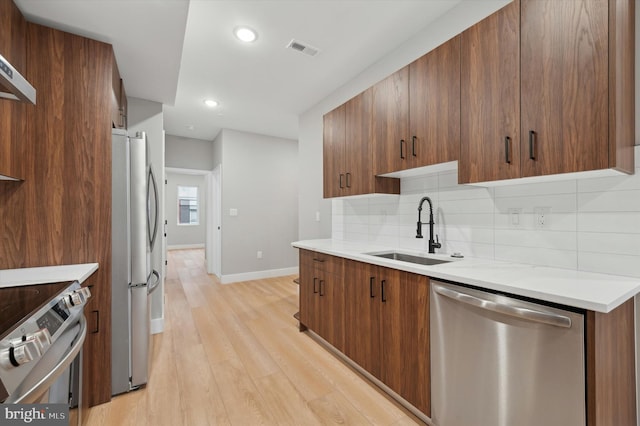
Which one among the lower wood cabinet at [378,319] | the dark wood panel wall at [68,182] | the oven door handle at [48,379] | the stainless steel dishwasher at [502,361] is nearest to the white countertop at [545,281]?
the stainless steel dishwasher at [502,361]

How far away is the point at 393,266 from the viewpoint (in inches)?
67.4

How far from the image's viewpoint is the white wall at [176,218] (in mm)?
9367

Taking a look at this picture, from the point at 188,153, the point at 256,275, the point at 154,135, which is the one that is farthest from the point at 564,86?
the point at 188,153

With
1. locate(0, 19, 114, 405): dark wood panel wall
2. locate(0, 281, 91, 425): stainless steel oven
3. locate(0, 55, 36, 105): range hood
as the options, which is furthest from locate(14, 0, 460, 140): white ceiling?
locate(0, 281, 91, 425): stainless steel oven

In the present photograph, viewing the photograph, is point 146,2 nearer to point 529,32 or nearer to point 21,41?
point 21,41

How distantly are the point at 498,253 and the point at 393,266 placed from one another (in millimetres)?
707

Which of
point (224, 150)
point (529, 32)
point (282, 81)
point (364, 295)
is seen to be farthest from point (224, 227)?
point (529, 32)

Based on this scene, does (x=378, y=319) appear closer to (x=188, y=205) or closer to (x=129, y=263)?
(x=129, y=263)

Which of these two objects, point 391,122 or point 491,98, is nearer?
point 491,98

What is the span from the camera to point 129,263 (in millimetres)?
1888

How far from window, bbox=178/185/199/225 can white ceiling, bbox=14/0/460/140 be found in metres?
6.64

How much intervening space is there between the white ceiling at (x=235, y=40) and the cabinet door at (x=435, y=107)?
60cm

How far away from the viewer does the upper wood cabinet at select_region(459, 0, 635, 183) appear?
117 cm

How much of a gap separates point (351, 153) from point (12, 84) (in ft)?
7.06
